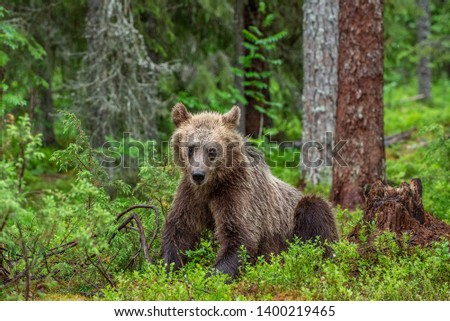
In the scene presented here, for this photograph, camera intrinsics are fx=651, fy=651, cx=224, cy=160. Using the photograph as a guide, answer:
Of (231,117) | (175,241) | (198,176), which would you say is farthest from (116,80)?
(198,176)

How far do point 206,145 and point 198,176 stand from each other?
1.25ft

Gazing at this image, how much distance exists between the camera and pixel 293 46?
15562mm

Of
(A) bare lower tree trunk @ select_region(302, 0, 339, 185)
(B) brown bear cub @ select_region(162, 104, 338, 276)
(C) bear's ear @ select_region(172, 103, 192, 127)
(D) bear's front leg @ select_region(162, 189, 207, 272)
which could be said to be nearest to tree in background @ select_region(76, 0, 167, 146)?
(A) bare lower tree trunk @ select_region(302, 0, 339, 185)

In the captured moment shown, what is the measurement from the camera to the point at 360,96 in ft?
33.2

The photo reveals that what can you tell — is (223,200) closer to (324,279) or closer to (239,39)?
(324,279)

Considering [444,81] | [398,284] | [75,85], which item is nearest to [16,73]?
[75,85]

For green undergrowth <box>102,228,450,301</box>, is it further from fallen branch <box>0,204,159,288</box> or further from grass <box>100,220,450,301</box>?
fallen branch <box>0,204,159,288</box>

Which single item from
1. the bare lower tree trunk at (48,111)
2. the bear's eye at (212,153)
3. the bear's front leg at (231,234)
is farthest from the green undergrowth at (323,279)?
the bare lower tree trunk at (48,111)

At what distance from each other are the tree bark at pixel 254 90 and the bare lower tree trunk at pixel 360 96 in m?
4.65

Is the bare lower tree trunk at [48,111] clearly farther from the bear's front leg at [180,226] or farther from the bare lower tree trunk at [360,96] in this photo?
the bear's front leg at [180,226]

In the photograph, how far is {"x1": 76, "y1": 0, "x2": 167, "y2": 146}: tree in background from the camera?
39.3 ft

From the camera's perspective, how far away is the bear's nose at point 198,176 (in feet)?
22.0
